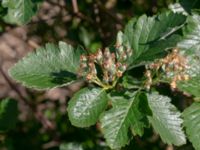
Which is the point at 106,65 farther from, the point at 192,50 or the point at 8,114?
the point at 8,114

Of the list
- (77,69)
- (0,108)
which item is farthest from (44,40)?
(77,69)

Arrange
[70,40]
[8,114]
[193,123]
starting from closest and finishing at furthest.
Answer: [193,123] < [8,114] < [70,40]

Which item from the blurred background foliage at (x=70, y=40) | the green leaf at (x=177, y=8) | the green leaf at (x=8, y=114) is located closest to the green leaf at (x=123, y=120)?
the green leaf at (x=177, y=8)

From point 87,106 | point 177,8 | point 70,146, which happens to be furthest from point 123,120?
point 70,146

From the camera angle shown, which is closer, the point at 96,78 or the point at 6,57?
the point at 96,78

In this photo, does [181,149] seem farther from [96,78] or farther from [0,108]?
[0,108]

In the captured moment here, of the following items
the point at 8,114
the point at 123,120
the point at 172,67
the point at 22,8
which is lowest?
the point at 8,114

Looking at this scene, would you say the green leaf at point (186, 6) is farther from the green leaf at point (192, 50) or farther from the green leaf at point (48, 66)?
the green leaf at point (48, 66)
